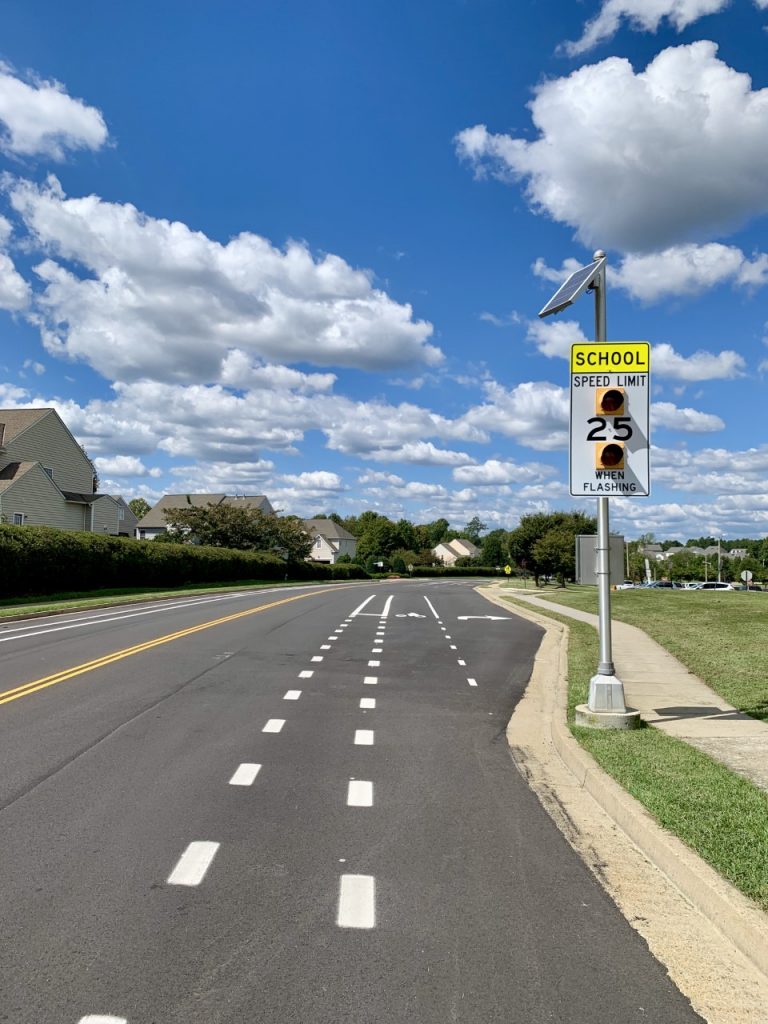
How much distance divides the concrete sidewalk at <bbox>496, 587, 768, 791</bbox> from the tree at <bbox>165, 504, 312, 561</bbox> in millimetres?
49166

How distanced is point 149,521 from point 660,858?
92.0m

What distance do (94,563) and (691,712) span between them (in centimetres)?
2762

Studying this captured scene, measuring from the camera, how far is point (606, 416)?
348 inches

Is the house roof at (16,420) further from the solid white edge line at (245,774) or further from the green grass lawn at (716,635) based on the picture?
the solid white edge line at (245,774)

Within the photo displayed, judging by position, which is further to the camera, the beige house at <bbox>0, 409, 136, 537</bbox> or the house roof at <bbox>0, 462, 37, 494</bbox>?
the beige house at <bbox>0, 409, 136, 537</bbox>

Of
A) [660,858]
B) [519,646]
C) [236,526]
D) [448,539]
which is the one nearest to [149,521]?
[236,526]

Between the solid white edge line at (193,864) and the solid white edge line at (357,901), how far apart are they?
800mm

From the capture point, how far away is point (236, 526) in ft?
205

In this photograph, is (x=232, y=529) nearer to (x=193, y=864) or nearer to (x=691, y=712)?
(x=691, y=712)

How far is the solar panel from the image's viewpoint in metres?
8.73

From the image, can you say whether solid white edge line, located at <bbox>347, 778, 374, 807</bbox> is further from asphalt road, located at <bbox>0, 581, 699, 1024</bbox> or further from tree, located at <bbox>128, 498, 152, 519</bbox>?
tree, located at <bbox>128, 498, 152, 519</bbox>

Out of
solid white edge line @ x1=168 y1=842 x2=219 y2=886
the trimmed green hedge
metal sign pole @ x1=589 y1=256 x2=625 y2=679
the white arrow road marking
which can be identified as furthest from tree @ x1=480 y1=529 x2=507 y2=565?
solid white edge line @ x1=168 y1=842 x2=219 y2=886

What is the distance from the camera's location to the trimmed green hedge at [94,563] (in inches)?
1070

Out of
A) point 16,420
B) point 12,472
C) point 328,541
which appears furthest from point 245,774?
point 328,541
